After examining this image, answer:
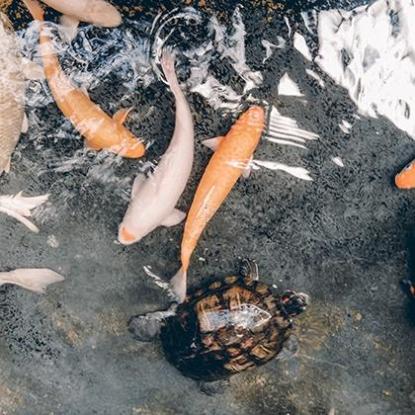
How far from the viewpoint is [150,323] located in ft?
16.9

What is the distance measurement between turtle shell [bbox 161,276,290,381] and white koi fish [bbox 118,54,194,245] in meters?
0.62

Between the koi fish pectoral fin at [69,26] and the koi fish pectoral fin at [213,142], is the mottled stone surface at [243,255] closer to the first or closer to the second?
the koi fish pectoral fin at [213,142]

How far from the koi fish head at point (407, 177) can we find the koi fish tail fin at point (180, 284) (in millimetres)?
1564

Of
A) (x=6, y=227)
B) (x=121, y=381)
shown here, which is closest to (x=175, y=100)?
(x=6, y=227)

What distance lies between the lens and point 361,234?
5.09 m

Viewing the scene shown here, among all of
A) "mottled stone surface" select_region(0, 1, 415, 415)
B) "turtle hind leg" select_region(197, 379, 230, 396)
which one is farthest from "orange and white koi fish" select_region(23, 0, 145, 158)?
"turtle hind leg" select_region(197, 379, 230, 396)

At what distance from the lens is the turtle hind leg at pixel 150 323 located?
16.9 ft

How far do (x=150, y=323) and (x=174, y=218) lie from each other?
0.77m

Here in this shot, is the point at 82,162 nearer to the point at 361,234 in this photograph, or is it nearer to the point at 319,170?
the point at 319,170

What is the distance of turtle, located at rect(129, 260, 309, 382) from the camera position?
5004 millimetres

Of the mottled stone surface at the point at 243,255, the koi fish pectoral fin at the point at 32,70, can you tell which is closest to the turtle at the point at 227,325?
the mottled stone surface at the point at 243,255

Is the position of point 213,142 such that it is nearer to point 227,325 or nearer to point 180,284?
point 180,284

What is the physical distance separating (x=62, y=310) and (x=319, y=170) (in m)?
2.05

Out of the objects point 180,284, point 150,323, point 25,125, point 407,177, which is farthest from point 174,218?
point 407,177
